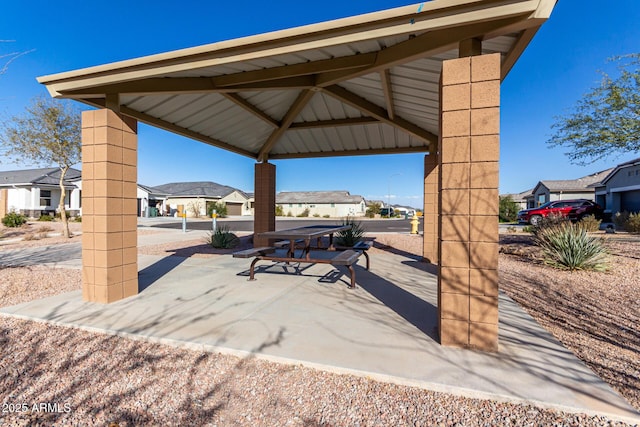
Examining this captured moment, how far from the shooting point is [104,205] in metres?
4.18

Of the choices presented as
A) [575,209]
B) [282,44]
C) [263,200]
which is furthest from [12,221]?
[575,209]

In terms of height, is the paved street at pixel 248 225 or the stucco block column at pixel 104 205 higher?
the stucco block column at pixel 104 205

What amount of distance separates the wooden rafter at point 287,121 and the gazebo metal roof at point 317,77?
0.04 metres

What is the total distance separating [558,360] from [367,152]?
24.4 ft

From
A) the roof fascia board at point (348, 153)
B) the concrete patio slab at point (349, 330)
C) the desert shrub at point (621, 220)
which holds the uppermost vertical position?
the roof fascia board at point (348, 153)

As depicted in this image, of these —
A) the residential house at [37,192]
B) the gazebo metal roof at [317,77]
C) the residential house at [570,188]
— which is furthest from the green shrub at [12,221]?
the residential house at [570,188]

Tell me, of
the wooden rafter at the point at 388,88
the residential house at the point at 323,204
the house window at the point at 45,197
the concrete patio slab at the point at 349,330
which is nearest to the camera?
the concrete patio slab at the point at 349,330

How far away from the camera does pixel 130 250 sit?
459 centimetres

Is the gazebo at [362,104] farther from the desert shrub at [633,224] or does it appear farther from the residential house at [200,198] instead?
the residential house at [200,198]

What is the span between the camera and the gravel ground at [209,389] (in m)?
1.97

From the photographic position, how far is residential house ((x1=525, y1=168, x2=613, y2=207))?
32.4m

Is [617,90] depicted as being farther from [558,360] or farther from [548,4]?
[558,360]

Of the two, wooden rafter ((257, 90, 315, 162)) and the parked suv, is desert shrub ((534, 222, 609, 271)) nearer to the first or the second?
wooden rafter ((257, 90, 315, 162))

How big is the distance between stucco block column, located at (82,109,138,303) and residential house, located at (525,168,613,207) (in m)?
38.4
